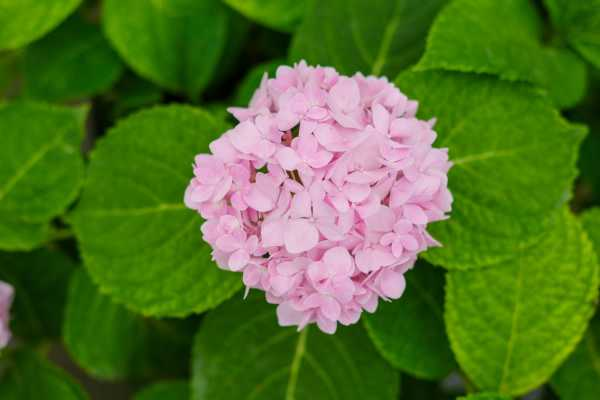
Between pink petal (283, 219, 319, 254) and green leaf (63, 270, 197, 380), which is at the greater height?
pink petal (283, 219, 319, 254)

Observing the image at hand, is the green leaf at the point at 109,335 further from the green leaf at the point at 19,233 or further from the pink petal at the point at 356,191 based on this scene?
the pink petal at the point at 356,191

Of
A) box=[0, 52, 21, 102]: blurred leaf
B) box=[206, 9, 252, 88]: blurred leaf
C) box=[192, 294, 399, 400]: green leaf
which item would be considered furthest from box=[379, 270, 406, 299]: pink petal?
box=[0, 52, 21, 102]: blurred leaf

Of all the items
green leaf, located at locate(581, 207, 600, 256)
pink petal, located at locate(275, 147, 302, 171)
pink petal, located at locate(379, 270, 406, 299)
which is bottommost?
green leaf, located at locate(581, 207, 600, 256)

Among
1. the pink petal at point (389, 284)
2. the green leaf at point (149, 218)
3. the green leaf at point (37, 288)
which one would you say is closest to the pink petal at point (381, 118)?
the pink petal at point (389, 284)

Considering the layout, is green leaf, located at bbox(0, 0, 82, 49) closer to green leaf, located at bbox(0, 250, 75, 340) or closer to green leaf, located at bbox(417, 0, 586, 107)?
green leaf, located at bbox(0, 250, 75, 340)

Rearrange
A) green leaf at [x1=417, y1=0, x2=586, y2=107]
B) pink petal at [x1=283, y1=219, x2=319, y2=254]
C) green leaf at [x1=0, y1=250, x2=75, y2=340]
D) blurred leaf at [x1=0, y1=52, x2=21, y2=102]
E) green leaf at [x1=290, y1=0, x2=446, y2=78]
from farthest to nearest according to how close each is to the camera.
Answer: blurred leaf at [x1=0, y1=52, x2=21, y2=102], green leaf at [x1=0, y1=250, x2=75, y2=340], green leaf at [x1=290, y1=0, x2=446, y2=78], green leaf at [x1=417, y1=0, x2=586, y2=107], pink petal at [x1=283, y1=219, x2=319, y2=254]

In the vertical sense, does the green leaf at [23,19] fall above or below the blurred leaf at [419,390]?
above

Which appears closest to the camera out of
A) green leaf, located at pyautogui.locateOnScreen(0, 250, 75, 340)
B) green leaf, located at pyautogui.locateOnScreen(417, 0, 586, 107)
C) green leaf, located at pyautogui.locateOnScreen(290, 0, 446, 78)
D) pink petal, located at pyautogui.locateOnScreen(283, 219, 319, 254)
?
pink petal, located at pyautogui.locateOnScreen(283, 219, 319, 254)
